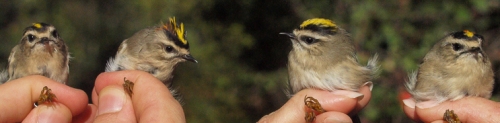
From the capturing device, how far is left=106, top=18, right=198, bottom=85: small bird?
12.3ft

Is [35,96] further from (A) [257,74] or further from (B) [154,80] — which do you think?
(A) [257,74]

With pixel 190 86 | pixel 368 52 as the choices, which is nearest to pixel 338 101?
pixel 368 52

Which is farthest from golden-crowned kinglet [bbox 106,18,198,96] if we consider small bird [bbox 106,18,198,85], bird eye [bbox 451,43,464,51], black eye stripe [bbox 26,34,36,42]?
bird eye [bbox 451,43,464,51]

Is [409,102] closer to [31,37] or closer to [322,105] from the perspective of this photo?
[322,105]

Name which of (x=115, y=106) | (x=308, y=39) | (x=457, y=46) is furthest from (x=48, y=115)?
(x=457, y=46)

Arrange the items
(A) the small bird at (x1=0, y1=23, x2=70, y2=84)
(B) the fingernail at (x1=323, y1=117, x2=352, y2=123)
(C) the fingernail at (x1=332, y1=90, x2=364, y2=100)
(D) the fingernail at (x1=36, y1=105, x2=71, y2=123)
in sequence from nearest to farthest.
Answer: (D) the fingernail at (x1=36, y1=105, x2=71, y2=123)
(B) the fingernail at (x1=323, y1=117, x2=352, y2=123)
(C) the fingernail at (x1=332, y1=90, x2=364, y2=100)
(A) the small bird at (x1=0, y1=23, x2=70, y2=84)

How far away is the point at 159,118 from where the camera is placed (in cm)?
255

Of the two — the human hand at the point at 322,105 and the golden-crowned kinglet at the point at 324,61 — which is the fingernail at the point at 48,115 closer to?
the human hand at the point at 322,105

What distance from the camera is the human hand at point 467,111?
2990 mm

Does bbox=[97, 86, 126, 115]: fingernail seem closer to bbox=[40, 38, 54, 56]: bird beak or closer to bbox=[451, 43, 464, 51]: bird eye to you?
bbox=[40, 38, 54, 56]: bird beak

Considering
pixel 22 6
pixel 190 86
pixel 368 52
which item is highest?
pixel 22 6

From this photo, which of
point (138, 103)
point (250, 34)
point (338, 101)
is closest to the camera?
point (138, 103)

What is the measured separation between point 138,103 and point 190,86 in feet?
11.5

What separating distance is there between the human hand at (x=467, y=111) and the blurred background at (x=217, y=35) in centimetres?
212
